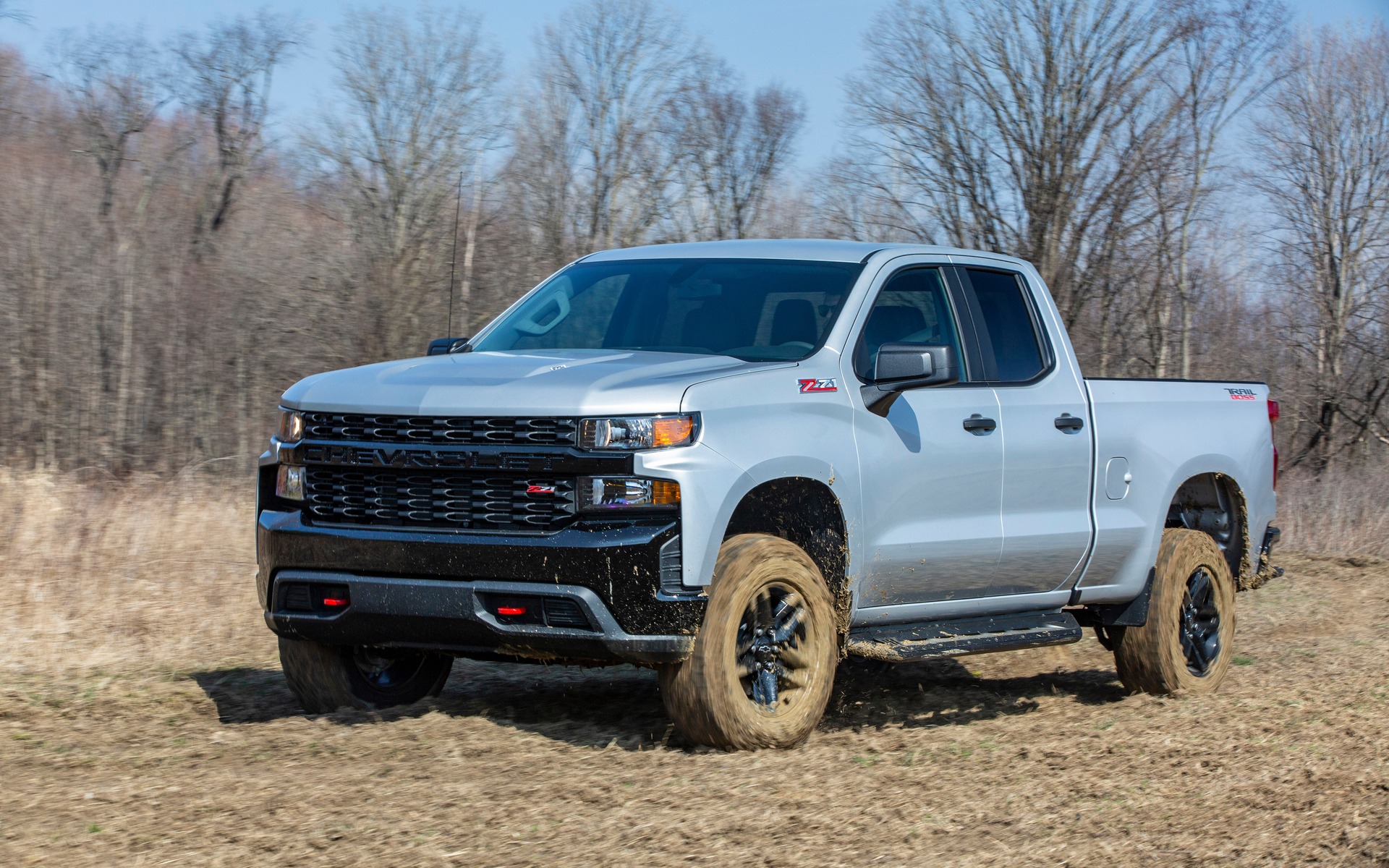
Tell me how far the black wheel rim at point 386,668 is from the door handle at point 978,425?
2.63 meters

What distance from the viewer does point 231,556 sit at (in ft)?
33.2

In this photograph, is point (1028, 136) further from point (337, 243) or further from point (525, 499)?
point (525, 499)

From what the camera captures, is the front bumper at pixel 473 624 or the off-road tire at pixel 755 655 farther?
the off-road tire at pixel 755 655

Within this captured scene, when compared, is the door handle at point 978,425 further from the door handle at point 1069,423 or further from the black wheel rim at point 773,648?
the black wheel rim at point 773,648

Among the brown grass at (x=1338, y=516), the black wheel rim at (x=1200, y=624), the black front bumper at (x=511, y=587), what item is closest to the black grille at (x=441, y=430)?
the black front bumper at (x=511, y=587)

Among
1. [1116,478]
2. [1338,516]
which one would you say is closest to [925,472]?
[1116,478]

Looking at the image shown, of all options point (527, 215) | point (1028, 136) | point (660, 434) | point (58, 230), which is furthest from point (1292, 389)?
point (660, 434)

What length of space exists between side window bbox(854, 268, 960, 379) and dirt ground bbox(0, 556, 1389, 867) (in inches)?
66.1

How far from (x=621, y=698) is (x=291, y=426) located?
224cm

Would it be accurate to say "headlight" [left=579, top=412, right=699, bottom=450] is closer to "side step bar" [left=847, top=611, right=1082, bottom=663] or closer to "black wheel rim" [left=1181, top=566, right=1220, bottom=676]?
"side step bar" [left=847, top=611, right=1082, bottom=663]

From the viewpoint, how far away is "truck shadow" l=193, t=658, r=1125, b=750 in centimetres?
595

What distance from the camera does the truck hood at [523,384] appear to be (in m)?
4.98

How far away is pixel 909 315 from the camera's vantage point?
255 inches

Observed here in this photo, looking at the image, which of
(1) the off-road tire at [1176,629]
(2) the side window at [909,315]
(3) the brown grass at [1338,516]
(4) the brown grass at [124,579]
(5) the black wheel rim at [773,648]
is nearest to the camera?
(5) the black wheel rim at [773,648]
